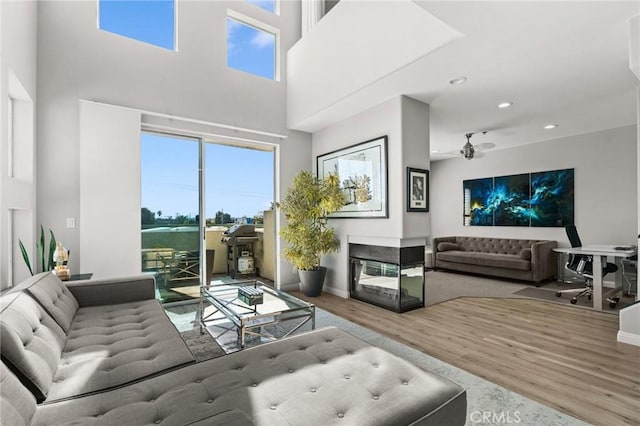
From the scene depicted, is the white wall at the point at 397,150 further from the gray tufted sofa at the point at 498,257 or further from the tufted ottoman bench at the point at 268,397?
the gray tufted sofa at the point at 498,257

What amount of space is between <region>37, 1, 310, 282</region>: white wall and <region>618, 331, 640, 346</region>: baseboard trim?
403cm

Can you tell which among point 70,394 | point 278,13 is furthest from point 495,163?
point 70,394

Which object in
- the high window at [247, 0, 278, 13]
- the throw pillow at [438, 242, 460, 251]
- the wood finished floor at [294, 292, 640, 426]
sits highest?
the high window at [247, 0, 278, 13]

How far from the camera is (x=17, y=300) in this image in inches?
67.2

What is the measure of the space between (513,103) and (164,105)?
14.9ft

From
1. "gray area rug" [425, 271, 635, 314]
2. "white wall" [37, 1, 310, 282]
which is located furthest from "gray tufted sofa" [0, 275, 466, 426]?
"gray area rug" [425, 271, 635, 314]

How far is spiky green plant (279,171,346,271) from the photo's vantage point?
455cm

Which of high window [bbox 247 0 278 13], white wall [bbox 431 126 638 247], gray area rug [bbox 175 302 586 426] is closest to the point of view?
gray area rug [bbox 175 302 586 426]

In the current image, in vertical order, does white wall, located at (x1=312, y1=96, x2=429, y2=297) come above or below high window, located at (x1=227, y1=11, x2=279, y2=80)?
below

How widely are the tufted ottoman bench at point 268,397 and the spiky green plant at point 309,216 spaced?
→ 9.38ft

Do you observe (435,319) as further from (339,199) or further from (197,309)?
(197,309)

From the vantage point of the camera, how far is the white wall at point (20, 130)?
2.55 m

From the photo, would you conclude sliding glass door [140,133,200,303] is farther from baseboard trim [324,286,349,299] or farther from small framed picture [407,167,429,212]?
small framed picture [407,167,429,212]

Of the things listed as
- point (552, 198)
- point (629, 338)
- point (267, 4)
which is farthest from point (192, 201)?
point (552, 198)
